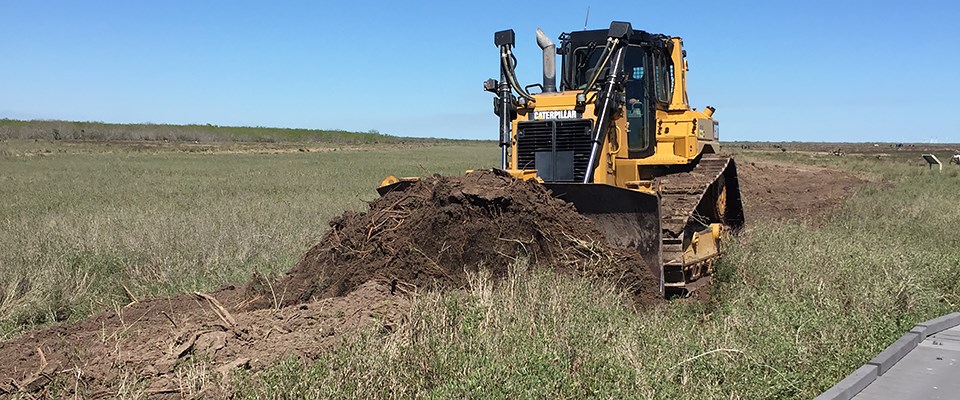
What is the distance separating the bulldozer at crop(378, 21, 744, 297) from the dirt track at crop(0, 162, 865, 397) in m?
0.36

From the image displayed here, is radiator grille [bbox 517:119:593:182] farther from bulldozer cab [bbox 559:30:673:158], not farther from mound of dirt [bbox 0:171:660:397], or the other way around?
mound of dirt [bbox 0:171:660:397]

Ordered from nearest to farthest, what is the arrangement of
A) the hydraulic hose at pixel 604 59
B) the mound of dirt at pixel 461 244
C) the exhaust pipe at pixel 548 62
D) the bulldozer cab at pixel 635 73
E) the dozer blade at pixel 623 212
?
the mound of dirt at pixel 461 244 → the dozer blade at pixel 623 212 → the hydraulic hose at pixel 604 59 → the bulldozer cab at pixel 635 73 → the exhaust pipe at pixel 548 62

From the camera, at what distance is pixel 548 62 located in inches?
400

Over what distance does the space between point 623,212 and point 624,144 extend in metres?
1.85

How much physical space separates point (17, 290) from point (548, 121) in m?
5.91

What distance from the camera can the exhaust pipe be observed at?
10109 millimetres

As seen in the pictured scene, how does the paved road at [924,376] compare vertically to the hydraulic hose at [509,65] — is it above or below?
below

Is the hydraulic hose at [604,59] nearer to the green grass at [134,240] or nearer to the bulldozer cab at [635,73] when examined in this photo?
the bulldozer cab at [635,73]

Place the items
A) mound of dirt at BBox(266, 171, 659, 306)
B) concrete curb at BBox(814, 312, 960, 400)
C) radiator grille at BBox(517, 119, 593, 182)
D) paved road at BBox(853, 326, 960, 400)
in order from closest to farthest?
concrete curb at BBox(814, 312, 960, 400), paved road at BBox(853, 326, 960, 400), mound of dirt at BBox(266, 171, 659, 306), radiator grille at BBox(517, 119, 593, 182)

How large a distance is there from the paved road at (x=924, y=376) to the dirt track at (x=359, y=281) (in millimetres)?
2510

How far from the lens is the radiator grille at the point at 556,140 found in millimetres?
9039

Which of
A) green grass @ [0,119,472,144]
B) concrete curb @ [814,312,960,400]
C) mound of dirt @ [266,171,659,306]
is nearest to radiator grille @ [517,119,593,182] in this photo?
mound of dirt @ [266,171,659,306]

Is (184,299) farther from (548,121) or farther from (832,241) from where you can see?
(832,241)

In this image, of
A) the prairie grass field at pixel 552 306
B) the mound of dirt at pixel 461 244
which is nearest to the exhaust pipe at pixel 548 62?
the mound of dirt at pixel 461 244
